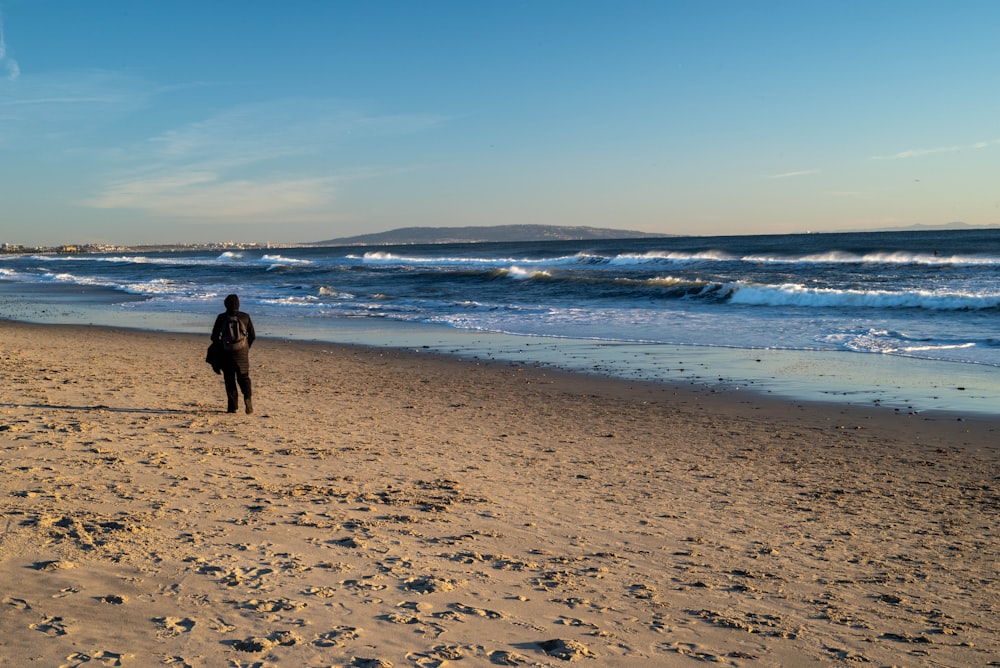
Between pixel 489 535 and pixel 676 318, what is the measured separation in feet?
56.1

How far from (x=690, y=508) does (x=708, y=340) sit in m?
11.2

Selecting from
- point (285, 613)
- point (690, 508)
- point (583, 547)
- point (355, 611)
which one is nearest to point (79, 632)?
point (285, 613)

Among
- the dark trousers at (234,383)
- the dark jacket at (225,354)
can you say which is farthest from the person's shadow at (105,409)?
the dark jacket at (225,354)

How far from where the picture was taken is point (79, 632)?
3303 millimetres

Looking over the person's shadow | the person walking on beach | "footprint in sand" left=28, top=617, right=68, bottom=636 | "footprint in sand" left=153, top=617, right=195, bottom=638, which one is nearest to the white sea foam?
the person walking on beach

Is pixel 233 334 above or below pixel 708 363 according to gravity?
above

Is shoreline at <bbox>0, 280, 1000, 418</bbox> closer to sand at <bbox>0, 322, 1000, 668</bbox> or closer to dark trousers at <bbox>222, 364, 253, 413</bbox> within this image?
sand at <bbox>0, 322, 1000, 668</bbox>

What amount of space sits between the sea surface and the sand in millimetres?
3060

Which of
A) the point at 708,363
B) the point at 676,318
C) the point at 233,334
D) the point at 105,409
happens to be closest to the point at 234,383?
the point at 233,334

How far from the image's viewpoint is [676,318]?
2120 centimetres

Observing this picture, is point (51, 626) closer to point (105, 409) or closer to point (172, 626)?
point (172, 626)

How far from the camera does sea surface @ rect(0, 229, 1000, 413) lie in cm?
1191

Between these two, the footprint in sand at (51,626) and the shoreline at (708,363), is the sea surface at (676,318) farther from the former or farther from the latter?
the footprint in sand at (51,626)

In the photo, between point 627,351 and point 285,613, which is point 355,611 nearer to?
point 285,613
